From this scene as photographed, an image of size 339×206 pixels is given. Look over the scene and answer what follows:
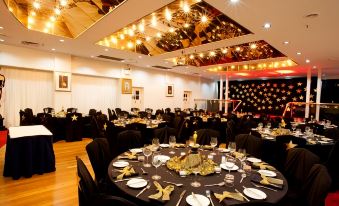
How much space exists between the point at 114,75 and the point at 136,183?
9702mm

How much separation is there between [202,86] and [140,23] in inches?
464

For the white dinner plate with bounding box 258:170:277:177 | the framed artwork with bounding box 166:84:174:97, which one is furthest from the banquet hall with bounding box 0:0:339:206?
the framed artwork with bounding box 166:84:174:97

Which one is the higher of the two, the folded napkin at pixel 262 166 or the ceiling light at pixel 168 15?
the ceiling light at pixel 168 15

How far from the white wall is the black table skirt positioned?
17.1 ft

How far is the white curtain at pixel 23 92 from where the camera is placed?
8.02 meters

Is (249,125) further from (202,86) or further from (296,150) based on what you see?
(202,86)

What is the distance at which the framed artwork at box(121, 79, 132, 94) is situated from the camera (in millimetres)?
11195

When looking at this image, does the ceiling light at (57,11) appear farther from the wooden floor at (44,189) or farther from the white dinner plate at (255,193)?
the white dinner plate at (255,193)

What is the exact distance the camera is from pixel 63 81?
891 centimetres

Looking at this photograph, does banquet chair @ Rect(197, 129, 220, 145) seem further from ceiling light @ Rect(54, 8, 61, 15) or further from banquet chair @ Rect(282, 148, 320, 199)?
ceiling light @ Rect(54, 8, 61, 15)

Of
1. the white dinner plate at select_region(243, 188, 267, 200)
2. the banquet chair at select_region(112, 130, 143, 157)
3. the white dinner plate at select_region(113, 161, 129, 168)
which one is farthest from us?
the banquet chair at select_region(112, 130, 143, 157)

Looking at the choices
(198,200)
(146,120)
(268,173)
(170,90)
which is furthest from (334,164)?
(170,90)

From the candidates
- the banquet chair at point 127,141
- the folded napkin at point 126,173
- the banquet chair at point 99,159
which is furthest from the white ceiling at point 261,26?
the folded napkin at point 126,173

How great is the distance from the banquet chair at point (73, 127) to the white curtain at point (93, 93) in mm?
2859
